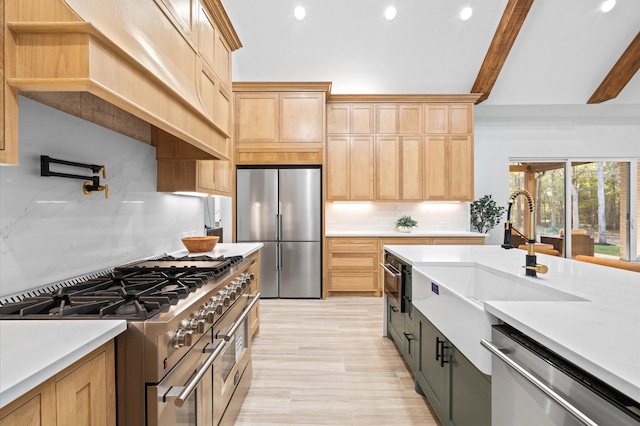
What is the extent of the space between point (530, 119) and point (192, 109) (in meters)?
6.24

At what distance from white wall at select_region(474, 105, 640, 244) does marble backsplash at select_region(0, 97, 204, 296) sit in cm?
553

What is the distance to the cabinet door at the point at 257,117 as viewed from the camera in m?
4.84

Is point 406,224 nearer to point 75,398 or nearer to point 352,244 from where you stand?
point 352,244

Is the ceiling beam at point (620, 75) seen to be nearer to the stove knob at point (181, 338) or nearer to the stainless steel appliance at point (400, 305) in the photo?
the stainless steel appliance at point (400, 305)

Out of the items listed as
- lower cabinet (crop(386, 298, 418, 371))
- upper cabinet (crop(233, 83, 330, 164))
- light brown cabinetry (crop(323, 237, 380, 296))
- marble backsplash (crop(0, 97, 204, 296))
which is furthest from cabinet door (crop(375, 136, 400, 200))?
marble backsplash (crop(0, 97, 204, 296))

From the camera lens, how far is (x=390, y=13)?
15.2 feet

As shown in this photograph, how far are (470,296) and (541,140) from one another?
5186 millimetres

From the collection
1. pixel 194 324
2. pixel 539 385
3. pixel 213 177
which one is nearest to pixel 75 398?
pixel 194 324

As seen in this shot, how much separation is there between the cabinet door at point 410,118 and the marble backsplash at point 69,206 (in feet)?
12.4

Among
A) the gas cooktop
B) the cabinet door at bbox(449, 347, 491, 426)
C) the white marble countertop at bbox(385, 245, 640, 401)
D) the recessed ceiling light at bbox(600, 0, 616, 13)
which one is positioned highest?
the recessed ceiling light at bbox(600, 0, 616, 13)

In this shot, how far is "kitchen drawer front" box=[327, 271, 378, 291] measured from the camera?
4.95 metres

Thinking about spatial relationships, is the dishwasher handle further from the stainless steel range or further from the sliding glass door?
the sliding glass door

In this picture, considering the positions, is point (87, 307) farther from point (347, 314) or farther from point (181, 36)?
point (347, 314)

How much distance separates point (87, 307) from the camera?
43.6 inches
